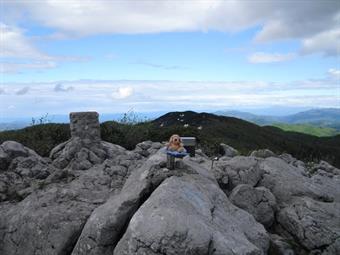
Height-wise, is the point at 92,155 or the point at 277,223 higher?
the point at 92,155

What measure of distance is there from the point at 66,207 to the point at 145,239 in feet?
14.2

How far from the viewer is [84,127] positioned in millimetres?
A: 19438

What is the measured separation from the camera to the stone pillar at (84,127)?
19422mm

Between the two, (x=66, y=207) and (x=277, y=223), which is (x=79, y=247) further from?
(x=277, y=223)

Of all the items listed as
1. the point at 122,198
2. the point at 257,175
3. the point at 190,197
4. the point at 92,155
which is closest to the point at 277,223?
the point at 257,175

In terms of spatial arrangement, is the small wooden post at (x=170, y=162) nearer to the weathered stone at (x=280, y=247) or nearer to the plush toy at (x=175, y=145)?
the plush toy at (x=175, y=145)

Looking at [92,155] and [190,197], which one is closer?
[190,197]

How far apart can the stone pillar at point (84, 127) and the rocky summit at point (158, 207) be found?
60 cm

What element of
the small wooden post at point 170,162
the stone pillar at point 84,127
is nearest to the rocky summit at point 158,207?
the small wooden post at point 170,162

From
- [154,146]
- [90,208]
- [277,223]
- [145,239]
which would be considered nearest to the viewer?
[145,239]

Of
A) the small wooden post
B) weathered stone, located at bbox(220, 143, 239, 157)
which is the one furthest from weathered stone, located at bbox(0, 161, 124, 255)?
weathered stone, located at bbox(220, 143, 239, 157)

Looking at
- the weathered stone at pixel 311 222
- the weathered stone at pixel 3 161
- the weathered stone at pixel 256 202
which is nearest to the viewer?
the weathered stone at pixel 311 222

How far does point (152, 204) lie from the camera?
1077cm

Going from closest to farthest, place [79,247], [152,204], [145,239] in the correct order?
[145,239] → [152,204] → [79,247]
